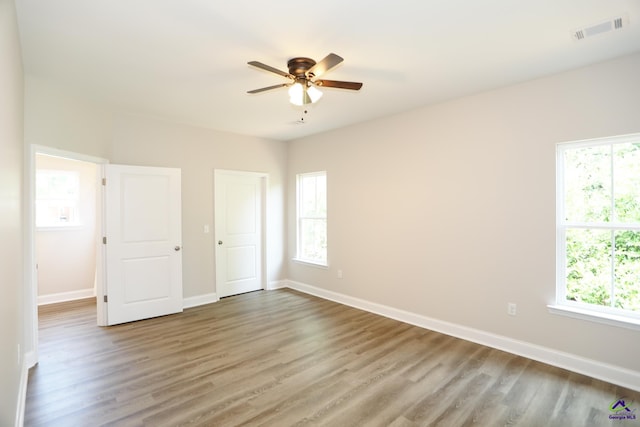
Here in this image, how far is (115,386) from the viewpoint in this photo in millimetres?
2566

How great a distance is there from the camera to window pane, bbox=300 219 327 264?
5356 mm

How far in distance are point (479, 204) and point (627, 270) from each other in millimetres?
A: 1298

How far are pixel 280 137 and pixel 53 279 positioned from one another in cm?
428

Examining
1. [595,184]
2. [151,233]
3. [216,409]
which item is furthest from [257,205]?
[595,184]

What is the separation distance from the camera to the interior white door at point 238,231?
202 inches

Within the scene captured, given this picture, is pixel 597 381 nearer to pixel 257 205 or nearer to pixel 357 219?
pixel 357 219

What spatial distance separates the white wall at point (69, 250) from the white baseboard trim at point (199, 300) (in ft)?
6.40

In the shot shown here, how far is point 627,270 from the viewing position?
2.67 meters

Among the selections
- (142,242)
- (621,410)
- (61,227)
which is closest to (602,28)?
(621,410)

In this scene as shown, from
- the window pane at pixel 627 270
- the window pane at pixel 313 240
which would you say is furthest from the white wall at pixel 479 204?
the window pane at pixel 313 240

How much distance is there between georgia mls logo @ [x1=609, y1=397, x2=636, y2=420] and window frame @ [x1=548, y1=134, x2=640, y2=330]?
1.98ft

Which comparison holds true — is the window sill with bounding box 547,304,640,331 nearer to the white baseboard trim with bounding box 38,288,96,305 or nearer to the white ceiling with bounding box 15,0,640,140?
the white ceiling with bounding box 15,0,640,140

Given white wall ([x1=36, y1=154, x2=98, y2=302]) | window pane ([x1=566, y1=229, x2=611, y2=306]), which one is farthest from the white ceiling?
white wall ([x1=36, y1=154, x2=98, y2=302])

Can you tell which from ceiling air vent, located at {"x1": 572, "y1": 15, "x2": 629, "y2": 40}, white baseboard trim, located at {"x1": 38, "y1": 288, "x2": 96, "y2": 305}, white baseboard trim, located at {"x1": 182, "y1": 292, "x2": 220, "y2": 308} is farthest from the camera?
white baseboard trim, located at {"x1": 38, "y1": 288, "x2": 96, "y2": 305}
